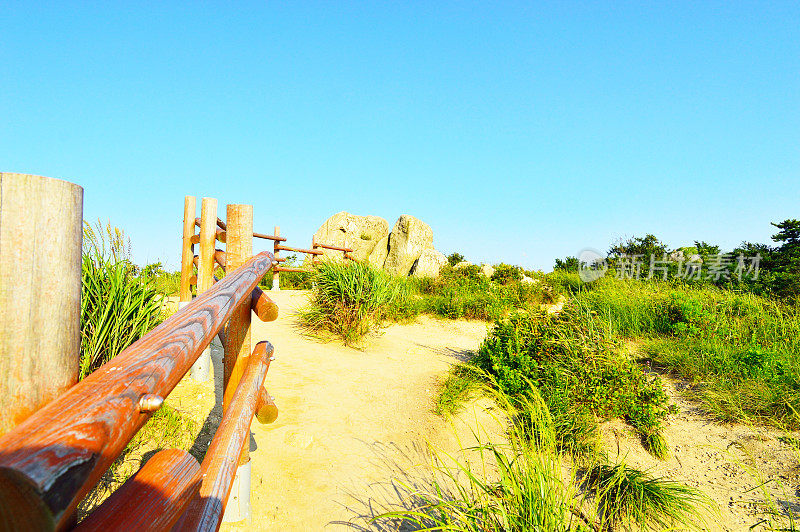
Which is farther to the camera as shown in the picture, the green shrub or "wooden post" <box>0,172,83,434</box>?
the green shrub

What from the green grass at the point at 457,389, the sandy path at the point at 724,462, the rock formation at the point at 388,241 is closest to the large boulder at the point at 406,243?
the rock formation at the point at 388,241

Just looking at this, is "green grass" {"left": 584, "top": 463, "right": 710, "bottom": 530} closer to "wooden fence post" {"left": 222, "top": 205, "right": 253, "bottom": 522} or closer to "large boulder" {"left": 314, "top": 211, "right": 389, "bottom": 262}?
"wooden fence post" {"left": 222, "top": 205, "right": 253, "bottom": 522}

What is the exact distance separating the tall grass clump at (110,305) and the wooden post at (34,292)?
2.99m

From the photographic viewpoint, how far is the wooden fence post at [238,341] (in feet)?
9.21

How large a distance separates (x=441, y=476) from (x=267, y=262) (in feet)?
7.58

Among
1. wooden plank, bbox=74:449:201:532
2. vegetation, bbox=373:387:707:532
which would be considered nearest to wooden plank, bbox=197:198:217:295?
vegetation, bbox=373:387:707:532

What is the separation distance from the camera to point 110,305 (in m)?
3.82

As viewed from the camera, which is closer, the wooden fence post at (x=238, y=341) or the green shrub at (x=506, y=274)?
the wooden fence post at (x=238, y=341)

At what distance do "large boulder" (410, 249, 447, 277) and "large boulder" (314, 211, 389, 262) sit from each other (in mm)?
2085

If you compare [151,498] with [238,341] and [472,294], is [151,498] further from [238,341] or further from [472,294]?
[472,294]

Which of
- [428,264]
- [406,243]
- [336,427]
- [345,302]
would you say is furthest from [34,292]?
[406,243]

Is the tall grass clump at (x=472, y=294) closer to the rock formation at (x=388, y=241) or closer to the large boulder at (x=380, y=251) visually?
the rock formation at (x=388, y=241)

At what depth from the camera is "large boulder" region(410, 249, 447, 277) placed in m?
→ 16.0

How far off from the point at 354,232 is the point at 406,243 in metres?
2.28
